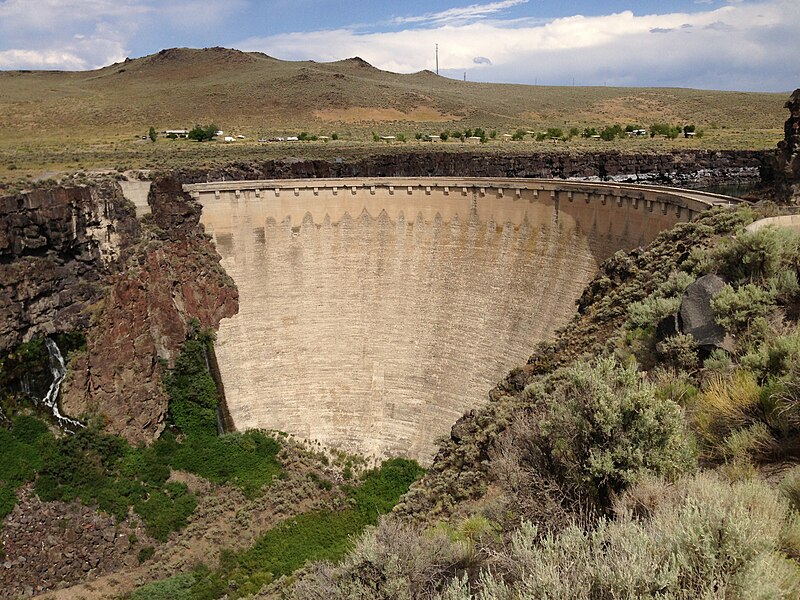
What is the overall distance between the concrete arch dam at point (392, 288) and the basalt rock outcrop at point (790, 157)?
19.1 feet

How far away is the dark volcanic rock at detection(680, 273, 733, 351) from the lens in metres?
11.0

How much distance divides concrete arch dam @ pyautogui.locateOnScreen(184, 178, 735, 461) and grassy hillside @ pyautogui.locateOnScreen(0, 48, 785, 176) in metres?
13.0

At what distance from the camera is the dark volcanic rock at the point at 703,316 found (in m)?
11.0

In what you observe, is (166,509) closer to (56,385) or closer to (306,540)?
(306,540)

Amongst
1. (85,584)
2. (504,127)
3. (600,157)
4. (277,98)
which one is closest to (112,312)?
(85,584)

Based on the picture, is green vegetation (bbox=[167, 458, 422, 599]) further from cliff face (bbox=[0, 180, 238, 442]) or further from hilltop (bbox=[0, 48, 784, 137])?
hilltop (bbox=[0, 48, 784, 137])

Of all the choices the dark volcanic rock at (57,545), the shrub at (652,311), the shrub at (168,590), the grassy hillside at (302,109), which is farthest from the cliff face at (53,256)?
the shrub at (652,311)

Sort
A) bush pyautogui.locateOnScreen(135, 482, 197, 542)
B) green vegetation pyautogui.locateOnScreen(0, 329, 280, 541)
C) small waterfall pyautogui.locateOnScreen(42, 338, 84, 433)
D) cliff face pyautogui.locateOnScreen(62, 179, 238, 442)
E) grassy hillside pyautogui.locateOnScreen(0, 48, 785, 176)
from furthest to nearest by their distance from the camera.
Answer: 1. grassy hillside pyautogui.locateOnScreen(0, 48, 785, 176)
2. cliff face pyautogui.locateOnScreen(62, 179, 238, 442)
3. small waterfall pyautogui.locateOnScreen(42, 338, 84, 433)
4. bush pyautogui.locateOnScreen(135, 482, 197, 542)
5. green vegetation pyautogui.locateOnScreen(0, 329, 280, 541)

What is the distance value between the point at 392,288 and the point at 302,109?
55113 millimetres

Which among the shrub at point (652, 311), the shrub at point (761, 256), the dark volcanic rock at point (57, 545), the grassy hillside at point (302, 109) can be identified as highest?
the grassy hillside at point (302, 109)

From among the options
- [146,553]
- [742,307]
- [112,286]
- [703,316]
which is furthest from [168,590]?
[742,307]

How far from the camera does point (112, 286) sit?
25.2m

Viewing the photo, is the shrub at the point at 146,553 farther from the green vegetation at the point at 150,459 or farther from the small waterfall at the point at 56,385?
the small waterfall at the point at 56,385

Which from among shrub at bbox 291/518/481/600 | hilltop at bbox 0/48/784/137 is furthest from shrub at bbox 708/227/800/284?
hilltop at bbox 0/48/784/137
